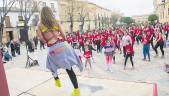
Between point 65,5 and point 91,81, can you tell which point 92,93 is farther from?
point 65,5

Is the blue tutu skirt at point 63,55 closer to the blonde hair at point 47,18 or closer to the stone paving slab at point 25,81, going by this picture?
the blonde hair at point 47,18

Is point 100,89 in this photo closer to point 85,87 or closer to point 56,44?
point 85,87

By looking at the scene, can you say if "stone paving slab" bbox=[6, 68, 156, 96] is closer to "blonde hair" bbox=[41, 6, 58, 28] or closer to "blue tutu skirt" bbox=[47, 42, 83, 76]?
"blue tutu skirt" bbox=[47, 42, 83, 76]

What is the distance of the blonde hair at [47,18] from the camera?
3607 mm

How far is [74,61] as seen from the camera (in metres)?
3.84

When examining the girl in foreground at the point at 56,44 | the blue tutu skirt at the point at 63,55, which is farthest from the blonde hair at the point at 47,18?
the blue tutu skirt at the point at 63,55

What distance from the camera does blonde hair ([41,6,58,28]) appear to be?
11.8 ft

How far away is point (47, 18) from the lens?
3.67 m

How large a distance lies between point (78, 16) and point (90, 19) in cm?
1167

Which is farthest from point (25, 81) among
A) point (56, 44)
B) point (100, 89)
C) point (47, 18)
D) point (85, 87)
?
point (47, 18)

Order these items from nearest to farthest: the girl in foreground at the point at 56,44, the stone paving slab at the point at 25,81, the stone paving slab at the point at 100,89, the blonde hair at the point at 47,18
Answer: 1. the blonde hair at the point at 47,18
2. the girl in foreground at the point at 56,44
3. the stone paving slab at the point at 100,89
4. the stone paving slab at the point at 25,81

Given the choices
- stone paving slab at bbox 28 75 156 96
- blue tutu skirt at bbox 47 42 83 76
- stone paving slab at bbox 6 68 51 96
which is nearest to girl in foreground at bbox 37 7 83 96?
blue tutu skirt at bbox 47 42 83 76

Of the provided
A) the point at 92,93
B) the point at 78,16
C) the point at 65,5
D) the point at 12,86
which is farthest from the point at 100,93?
the point at 78,16

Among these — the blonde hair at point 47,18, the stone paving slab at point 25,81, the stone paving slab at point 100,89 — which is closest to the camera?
the blonde hair at point 47,18
